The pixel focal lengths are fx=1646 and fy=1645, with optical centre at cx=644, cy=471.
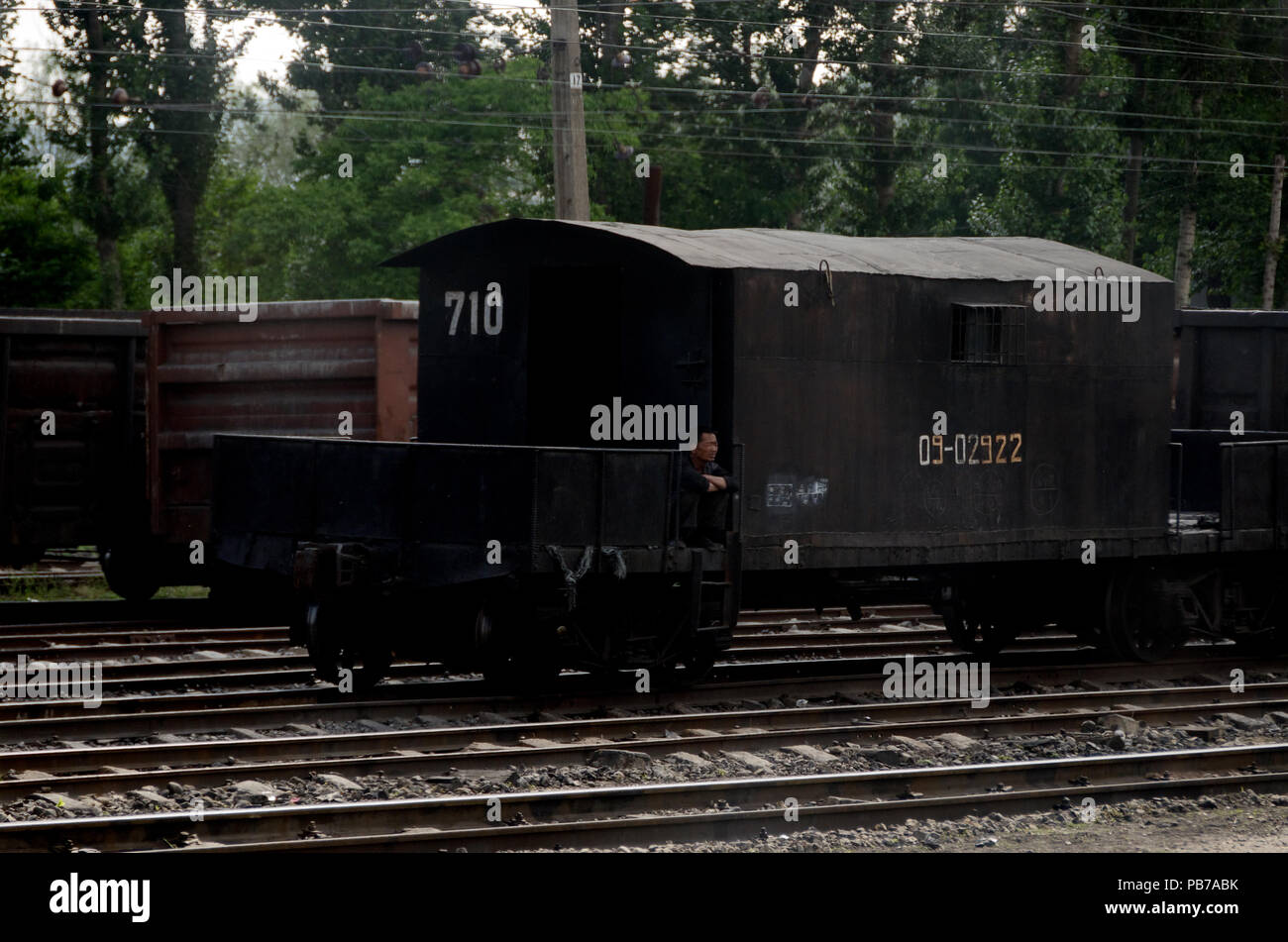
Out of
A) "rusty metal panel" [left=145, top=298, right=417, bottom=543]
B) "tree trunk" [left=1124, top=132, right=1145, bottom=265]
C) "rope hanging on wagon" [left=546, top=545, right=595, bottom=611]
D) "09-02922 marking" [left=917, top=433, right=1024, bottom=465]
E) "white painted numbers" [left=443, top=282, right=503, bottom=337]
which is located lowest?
"rope hanging on wagon" [left=546, top=545, right=595, bottom=611]

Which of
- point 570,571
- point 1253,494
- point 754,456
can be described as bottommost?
point 570,571

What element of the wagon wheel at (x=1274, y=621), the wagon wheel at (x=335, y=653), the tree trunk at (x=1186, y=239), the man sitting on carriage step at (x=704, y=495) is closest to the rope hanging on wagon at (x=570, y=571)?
the man sitting on carriage step at (x=704, y=495)

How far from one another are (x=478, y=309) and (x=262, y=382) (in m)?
3.29

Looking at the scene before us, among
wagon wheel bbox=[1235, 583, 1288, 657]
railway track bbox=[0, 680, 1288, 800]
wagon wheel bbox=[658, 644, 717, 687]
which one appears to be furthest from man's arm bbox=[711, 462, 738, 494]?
wagon wheel bbox=[1235, 583, 1288, 657]

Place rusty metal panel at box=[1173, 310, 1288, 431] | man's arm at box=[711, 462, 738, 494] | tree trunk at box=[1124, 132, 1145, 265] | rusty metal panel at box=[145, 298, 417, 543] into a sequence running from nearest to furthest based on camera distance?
man's arm at box=[711, 462, 738, 494] < rusty metal panel at box=[145, 298, 417, 543] < rusty metal panel at box=[1173, 310, 1288, 431] < tree trunk at box=[1124, 132, 1145, 265]

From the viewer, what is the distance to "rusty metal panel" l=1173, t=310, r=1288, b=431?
53.0 ft

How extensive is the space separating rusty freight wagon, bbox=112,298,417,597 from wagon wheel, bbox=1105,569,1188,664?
633 cm

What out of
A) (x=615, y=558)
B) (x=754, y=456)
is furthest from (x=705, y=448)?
(x=615, y=558)

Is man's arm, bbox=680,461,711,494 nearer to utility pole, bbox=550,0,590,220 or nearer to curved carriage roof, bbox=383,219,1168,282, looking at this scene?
curved carriage roof, bbox=383,219,1168,282

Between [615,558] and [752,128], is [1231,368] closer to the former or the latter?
[615,558]

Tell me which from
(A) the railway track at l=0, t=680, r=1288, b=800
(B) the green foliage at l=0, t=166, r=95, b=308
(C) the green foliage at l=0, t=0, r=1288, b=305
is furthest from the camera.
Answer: (C) the green foliage at l=0, t=0, r=1288, b=305

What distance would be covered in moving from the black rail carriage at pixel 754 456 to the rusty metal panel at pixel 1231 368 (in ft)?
7.25

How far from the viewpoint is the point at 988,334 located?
1262cm
